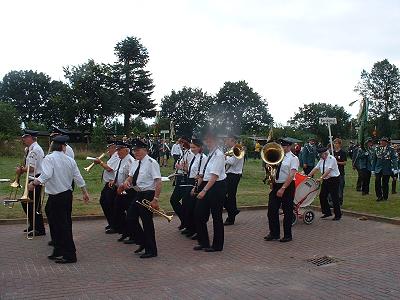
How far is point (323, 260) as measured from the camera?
7539 mm

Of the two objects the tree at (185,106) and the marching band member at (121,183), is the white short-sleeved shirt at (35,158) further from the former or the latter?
the tree at (185,106)

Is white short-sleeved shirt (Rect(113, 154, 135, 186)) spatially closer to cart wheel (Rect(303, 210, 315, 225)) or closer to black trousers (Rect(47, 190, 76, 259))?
black trousers (Rect(47, 190, 76, 259))

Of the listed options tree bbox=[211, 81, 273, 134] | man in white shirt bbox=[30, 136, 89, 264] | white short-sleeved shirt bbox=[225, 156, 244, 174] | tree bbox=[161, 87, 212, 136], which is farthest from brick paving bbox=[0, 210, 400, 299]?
tree bbox=[161, 87, 212, 136]

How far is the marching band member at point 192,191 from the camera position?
30.0ft

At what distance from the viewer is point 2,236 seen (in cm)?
899

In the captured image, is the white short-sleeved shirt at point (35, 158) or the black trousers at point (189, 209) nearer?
the white short-sleeved shirt at point (35, 158)

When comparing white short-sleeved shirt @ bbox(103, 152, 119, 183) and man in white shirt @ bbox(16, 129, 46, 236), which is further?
white short-sleeved shirt @ bbox(103, 152, 119, 183)

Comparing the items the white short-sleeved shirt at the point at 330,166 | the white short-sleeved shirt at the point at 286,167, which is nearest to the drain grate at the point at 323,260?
the white short-sleeved shirt at the point at 286,167

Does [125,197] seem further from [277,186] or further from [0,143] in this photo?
[0,143]

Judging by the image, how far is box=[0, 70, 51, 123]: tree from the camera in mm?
78938

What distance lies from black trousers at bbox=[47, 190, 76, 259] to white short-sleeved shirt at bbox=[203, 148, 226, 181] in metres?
2.37

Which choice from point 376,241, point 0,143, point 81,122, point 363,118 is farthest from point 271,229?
point 81,122

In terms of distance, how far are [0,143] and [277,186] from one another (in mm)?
30285

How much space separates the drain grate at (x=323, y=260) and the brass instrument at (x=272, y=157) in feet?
6.35
